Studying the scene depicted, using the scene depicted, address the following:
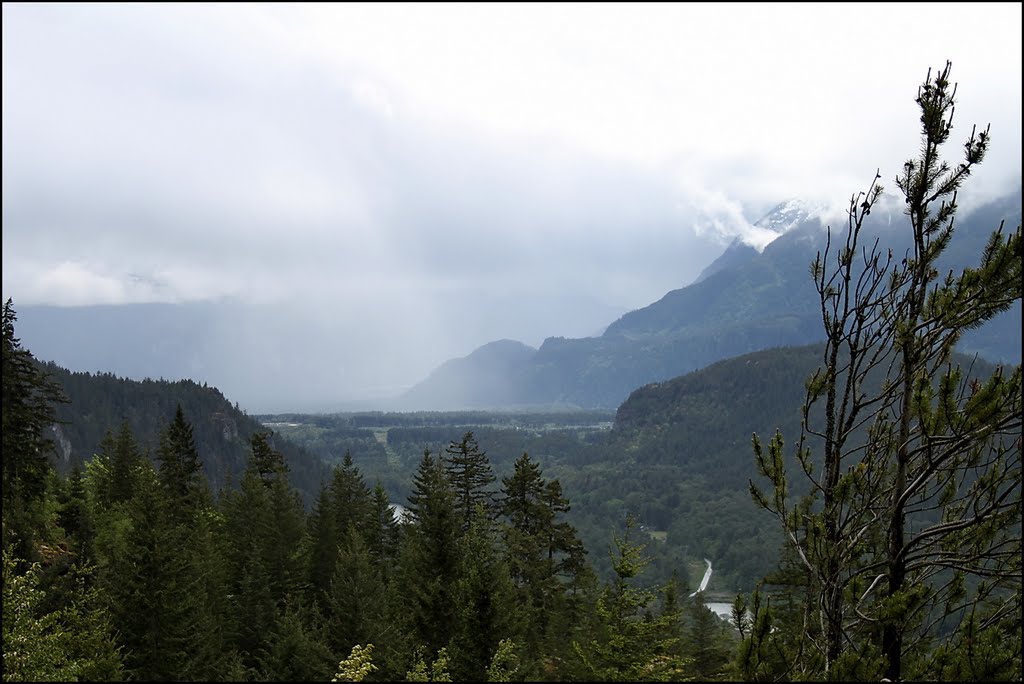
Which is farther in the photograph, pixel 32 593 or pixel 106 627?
pixel 106 627

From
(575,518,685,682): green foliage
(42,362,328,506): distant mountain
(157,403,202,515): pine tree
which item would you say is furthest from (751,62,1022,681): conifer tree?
(42,362,328,506): distant mountain

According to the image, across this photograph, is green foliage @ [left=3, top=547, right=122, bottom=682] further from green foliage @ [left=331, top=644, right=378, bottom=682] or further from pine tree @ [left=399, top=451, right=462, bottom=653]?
pine tree @ [left=399, top=451, right=462, bottom=653]

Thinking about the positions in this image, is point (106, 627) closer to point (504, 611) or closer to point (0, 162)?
point (504, 611)

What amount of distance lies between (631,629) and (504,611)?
4.88m

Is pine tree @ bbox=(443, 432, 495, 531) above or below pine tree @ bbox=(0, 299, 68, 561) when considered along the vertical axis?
below

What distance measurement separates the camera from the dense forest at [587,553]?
5.73m

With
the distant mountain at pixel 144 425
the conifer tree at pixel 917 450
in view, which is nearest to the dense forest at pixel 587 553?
the conifer tree at pixel 917 450

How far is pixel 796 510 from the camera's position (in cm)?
664

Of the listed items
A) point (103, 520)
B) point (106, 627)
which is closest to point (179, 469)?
point (103, 520)

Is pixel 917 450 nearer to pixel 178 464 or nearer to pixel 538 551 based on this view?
pixel 538 551

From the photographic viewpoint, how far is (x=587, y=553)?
3077 cm

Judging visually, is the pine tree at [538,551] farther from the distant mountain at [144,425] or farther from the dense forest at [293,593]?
the distant mountain at [144,425]

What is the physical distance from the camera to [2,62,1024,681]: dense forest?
5734 millimetres

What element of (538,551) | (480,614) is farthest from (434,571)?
(538,551)
